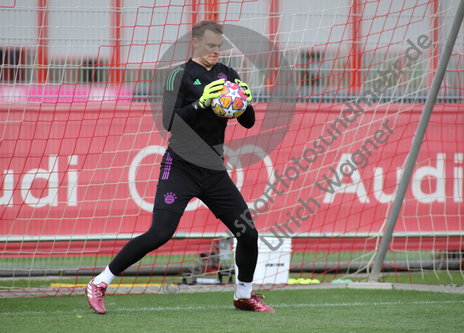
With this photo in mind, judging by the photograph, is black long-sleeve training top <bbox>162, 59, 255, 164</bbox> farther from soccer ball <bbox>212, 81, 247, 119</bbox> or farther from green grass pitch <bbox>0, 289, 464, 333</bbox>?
green grass pitch <bbox>0, 289, 464, 333</bbox>

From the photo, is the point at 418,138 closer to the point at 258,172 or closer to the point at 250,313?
the point at 258,172

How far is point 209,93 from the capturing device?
2926 millimetres

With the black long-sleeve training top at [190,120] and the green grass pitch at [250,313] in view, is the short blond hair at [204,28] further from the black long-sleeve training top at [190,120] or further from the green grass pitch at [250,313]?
the green grass pitch at [250,313]

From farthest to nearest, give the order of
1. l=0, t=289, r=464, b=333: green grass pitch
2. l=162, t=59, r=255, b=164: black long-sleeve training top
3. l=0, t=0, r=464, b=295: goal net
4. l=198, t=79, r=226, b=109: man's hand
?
l=0, t=0, r=464, b=295: goal net, l=162, t=59, r=255, b=164: black long-sleeve training top, l=198, t=79, r=226, b=109: man's hand, l=0, t=289, r=464, b=333: green grass pitch

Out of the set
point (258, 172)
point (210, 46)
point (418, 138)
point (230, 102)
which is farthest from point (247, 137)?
point (230, 102)

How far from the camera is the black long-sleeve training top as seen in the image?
10.1 feet

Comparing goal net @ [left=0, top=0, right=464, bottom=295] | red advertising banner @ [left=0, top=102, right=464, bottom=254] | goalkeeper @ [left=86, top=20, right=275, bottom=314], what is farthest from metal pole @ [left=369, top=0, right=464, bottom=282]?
goalkeeper @ [left=86, top=20, right=275, bottom=314]

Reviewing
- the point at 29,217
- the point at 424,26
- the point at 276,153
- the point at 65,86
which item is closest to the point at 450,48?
the point at 424,26

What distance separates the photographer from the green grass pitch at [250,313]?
111 inches

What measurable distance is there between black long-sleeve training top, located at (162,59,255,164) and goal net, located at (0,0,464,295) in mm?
2206

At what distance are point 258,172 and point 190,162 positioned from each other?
2.76 meters

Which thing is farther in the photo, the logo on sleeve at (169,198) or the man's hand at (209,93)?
the logo on sleeve at (169,198)

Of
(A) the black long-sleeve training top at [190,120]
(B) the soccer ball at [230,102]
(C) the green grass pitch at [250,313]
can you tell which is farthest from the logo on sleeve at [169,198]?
(C) the green grass pitch at [250,313]

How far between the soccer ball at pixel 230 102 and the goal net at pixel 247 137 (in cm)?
239
